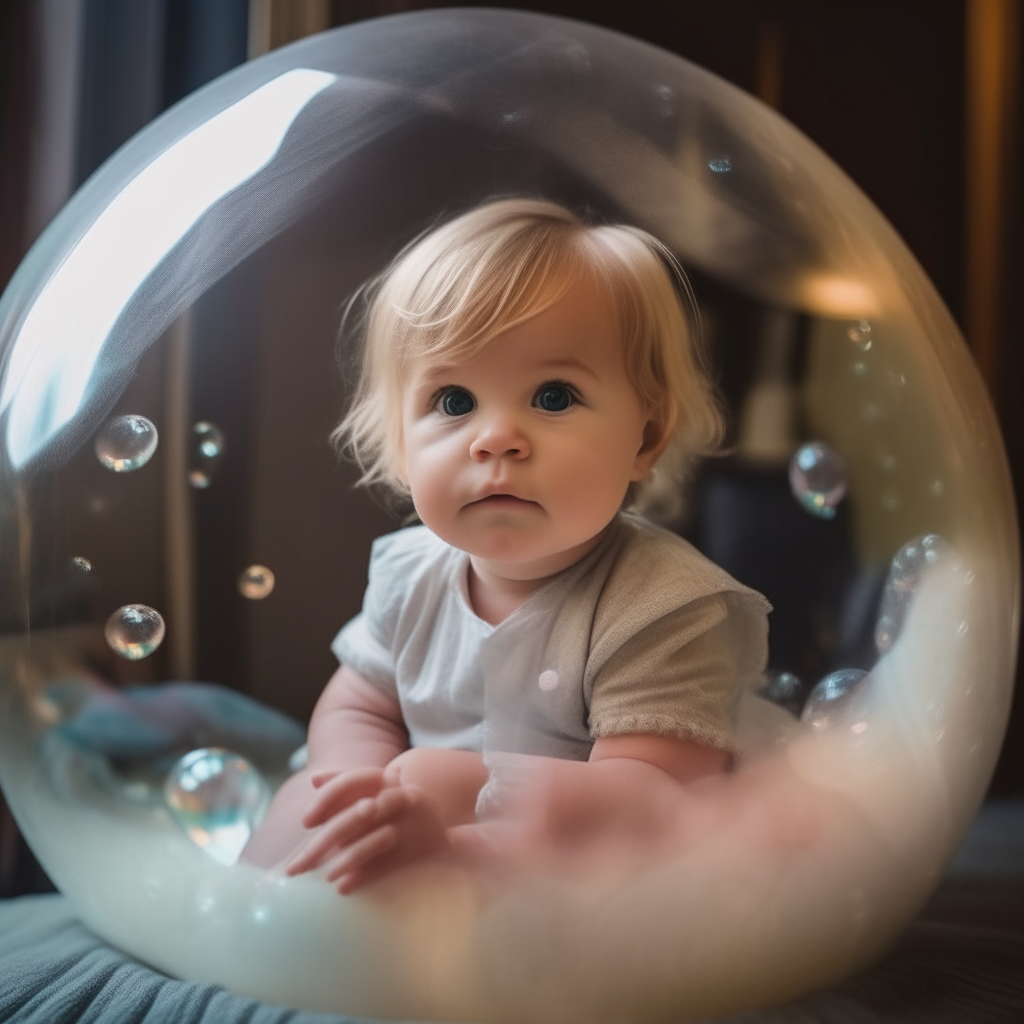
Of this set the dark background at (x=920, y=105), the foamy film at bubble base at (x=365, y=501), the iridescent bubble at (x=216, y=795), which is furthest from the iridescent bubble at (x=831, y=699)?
the dark background at (x=920, y=105)

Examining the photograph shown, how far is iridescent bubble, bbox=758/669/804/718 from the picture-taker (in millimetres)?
721

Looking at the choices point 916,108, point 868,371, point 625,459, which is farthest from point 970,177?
point 625,459

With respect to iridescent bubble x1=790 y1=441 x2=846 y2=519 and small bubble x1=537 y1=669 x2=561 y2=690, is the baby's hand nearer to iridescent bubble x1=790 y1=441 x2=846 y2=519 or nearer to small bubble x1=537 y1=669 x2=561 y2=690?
small bubble x1=537 y1=669 x2=561 y2=690

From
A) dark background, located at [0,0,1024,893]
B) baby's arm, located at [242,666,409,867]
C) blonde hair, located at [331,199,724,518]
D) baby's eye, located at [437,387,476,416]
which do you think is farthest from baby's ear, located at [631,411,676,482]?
dark background, located at [0,0,1024,893]

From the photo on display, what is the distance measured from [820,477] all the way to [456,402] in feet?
1.20

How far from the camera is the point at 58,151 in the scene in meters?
1.04

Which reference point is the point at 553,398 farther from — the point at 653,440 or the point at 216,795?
the point at 216,795

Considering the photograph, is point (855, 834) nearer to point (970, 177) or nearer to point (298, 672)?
point (298, 672)

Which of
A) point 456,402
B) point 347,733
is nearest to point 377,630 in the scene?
point 347,733

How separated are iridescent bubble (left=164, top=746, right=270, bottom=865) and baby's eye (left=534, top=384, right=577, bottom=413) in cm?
34

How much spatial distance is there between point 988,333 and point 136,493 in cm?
98

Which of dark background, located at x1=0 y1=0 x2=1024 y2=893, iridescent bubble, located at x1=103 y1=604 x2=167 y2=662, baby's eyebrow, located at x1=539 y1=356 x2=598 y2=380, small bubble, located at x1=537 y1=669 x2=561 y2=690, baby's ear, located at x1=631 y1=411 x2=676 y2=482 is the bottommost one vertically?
iridescent bubble, located at x1=103 y1=604 x2=167 y2=662

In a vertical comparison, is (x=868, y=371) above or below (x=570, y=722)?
above

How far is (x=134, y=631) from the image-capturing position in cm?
78
